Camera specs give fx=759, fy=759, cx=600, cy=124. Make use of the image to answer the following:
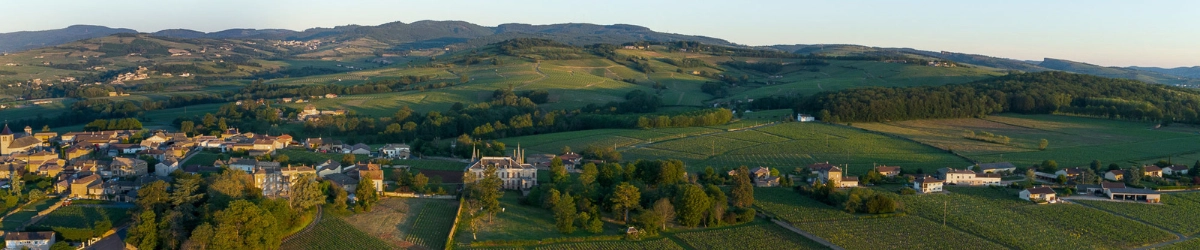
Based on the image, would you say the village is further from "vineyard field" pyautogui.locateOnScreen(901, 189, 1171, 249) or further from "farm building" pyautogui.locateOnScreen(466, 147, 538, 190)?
"vineyard field" pyautogui.locateOnScreen(901, 189, 1171, 249)

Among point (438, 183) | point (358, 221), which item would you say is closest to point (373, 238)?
point (358, 221)

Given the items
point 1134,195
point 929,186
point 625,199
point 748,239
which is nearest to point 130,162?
point 625,199

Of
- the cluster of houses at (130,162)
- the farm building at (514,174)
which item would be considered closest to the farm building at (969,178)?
the farm building at (514,174)

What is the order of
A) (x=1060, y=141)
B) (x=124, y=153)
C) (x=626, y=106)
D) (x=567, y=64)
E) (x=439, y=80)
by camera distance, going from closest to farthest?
1. (x=124, y=153)
2. (x=1060, y=141)
3. (x=626, y=106)
4. (x=439, y=80)
5. (x=567, y=64)

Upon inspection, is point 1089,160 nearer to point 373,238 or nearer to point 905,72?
point 373,238

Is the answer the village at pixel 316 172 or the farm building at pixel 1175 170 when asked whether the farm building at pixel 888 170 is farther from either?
the farm building at pixel 1175 170
